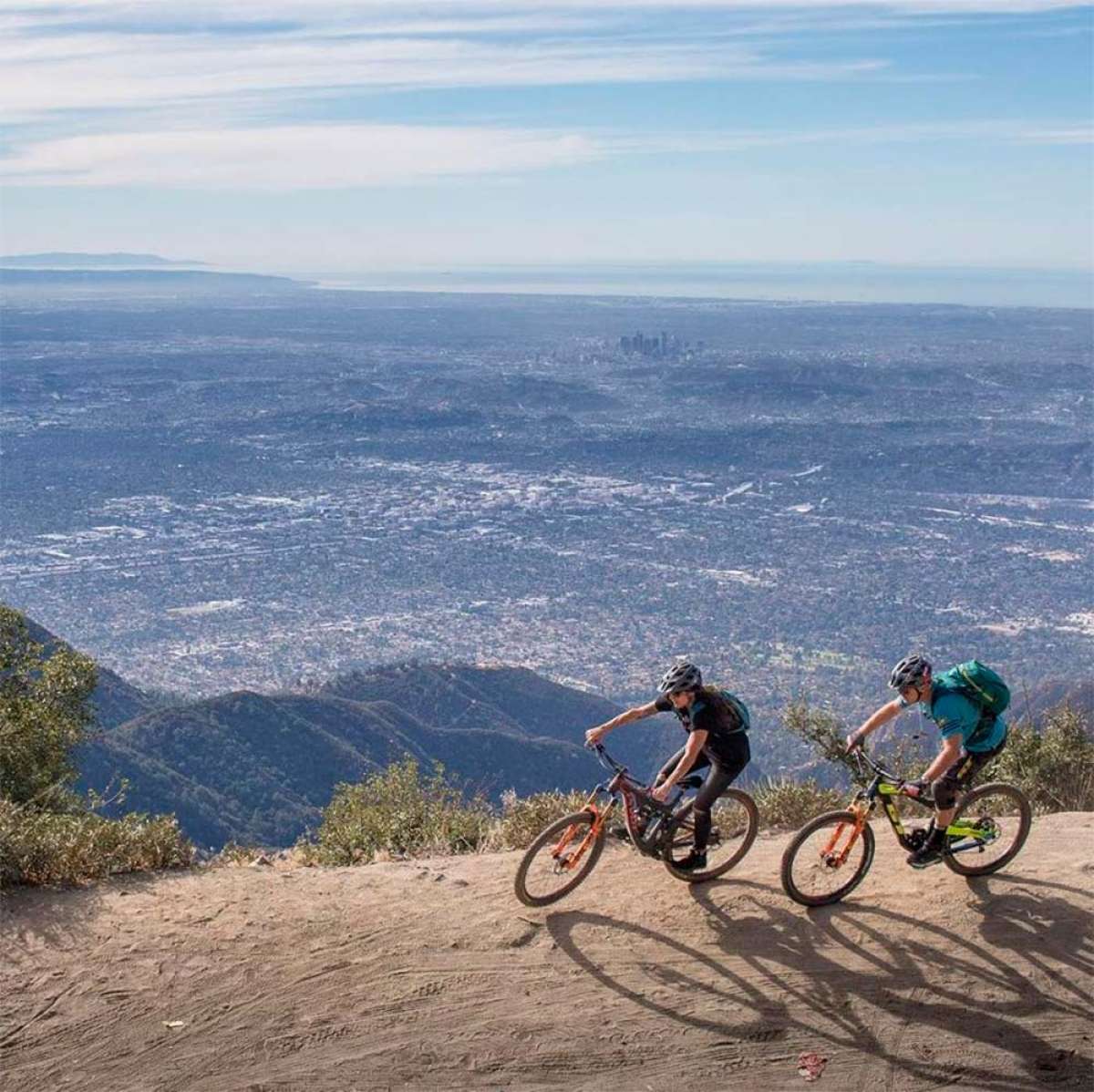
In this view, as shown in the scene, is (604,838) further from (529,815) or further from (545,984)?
(529,815)

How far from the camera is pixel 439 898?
28.9ft

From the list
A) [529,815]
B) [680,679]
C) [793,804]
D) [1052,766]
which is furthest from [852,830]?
[1052,766]

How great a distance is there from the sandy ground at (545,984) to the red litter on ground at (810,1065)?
0.14 feet

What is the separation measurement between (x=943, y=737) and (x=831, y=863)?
3.46 ft

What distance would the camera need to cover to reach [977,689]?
8.44 m

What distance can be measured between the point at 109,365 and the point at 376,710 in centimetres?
10784

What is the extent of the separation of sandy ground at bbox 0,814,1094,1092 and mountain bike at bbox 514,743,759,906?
132 millimetres

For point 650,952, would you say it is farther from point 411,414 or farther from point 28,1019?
point 411,414

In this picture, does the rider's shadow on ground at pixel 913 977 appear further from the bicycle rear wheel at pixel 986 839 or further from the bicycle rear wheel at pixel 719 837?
the bicycle rear wheel at pixel 986 839

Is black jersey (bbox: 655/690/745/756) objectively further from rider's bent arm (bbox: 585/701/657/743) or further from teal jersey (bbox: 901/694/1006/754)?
teal jersey (bbox: 901/694/1006/754)

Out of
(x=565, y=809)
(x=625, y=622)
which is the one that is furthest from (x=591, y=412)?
(x=565, y=809)

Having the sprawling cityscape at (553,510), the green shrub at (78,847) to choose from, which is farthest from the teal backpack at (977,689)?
the sprawling cityscape at (553,510)

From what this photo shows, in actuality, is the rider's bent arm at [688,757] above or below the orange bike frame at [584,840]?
above

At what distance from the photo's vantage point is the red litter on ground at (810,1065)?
7.10 metres
